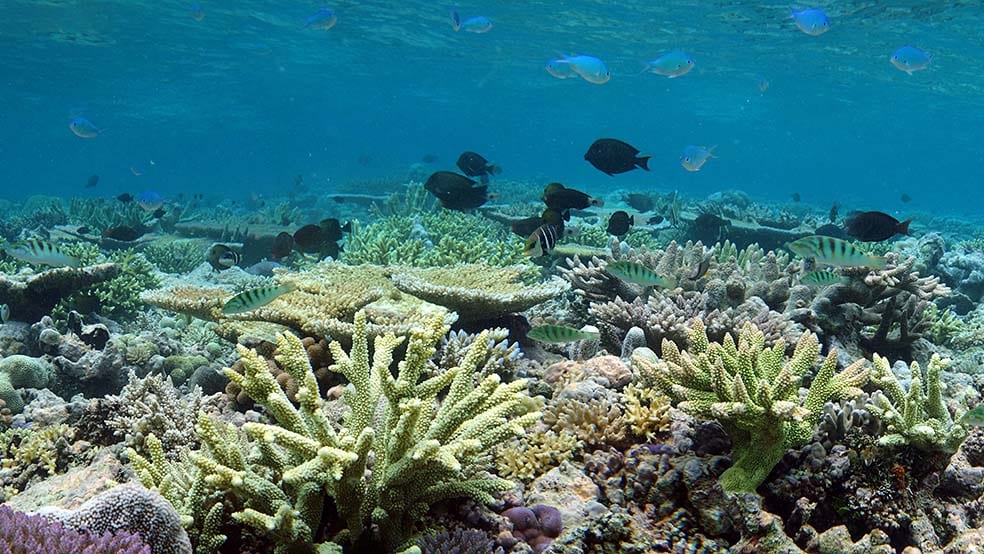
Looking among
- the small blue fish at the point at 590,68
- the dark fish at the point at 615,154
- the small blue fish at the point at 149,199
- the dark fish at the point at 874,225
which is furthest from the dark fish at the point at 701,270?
the small blue fish at the point at 149,199

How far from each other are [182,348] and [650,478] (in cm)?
538

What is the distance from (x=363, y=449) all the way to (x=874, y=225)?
6.25 meters

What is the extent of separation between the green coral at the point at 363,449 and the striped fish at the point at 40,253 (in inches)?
229

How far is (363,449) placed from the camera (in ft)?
7.54

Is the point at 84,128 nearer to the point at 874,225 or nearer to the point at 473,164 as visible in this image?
the point at 473,164

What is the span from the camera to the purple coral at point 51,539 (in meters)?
1.84

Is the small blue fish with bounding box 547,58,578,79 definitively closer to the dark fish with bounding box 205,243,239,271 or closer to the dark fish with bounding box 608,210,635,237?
the dark fish with bounding box 608,210,635,237

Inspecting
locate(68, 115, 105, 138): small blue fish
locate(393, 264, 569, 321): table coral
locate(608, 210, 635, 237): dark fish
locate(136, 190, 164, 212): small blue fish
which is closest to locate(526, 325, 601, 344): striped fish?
locate(393, 264, 569, 321): table coral

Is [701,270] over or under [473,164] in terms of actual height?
over

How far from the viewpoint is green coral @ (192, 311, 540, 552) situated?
2.32m

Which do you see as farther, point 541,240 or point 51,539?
point 541,240

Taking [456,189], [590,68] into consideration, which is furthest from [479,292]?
[590,68]

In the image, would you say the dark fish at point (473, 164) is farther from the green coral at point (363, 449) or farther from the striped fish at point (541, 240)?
the green coral at point (363, 449)

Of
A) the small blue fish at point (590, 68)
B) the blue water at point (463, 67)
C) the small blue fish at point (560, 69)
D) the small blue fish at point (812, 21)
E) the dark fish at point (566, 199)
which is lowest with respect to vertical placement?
the blue water at point (463, 67)
